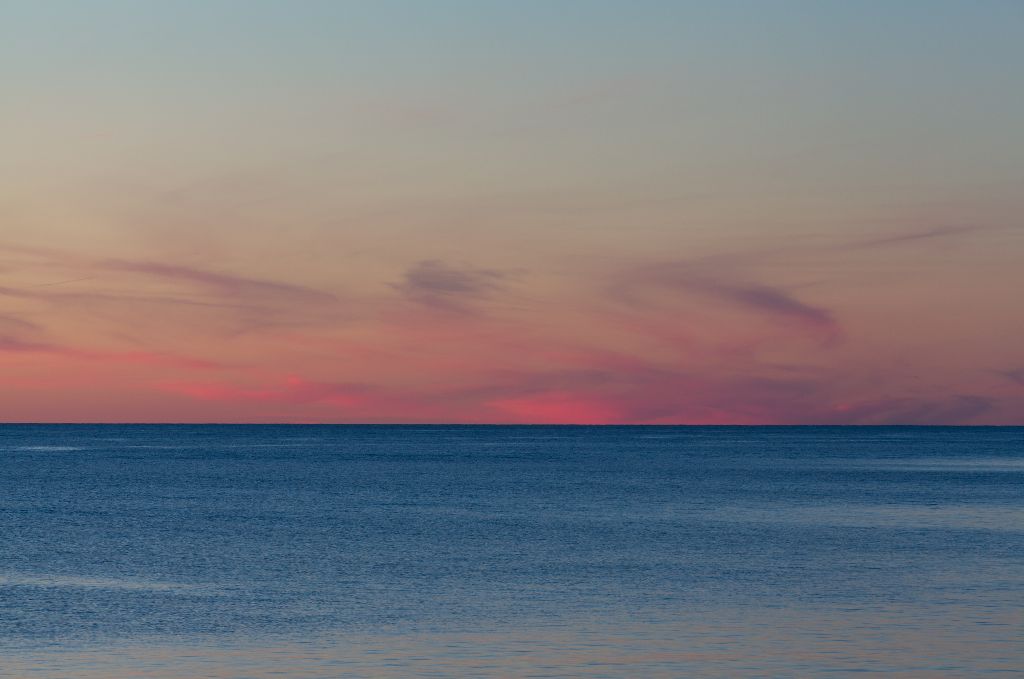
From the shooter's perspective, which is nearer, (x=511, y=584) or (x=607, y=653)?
(x=607, y=653)

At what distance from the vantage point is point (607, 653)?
2966 centimetres

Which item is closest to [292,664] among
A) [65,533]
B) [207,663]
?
[207,663]

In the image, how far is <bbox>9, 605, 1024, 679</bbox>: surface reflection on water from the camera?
2783 cm

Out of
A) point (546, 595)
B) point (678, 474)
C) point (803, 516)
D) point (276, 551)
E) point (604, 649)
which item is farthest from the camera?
point (678, 474)

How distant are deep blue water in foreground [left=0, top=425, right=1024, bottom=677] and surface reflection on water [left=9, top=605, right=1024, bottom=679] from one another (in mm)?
99

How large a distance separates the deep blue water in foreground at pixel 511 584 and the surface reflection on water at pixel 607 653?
0.10 m

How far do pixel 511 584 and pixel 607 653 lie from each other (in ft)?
38.7

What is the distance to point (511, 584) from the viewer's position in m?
41.2

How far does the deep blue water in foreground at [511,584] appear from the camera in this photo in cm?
2934

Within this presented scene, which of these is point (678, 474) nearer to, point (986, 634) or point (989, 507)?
point (989, 507)

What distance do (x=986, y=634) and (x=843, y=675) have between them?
241 inches

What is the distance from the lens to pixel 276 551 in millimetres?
51625

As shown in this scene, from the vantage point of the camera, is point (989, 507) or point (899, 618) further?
point (989, 507)

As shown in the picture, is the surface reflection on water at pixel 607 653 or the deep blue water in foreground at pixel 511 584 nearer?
the surface reflection on water at pixel 607 653
